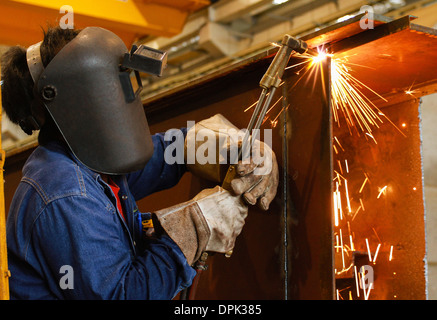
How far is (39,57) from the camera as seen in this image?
6.09ft

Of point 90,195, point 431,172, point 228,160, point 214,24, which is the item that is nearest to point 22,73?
point 90,195

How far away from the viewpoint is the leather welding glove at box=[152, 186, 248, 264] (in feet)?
5.78

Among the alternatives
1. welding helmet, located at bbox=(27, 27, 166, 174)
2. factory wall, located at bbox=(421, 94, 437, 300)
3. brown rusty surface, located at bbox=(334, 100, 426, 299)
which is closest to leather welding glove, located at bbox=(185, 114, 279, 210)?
welding helmet, located at bbox=(27, 27, 166, 174)

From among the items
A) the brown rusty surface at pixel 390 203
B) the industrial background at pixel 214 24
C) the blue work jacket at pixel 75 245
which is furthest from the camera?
the industrial background at pixel 214 24

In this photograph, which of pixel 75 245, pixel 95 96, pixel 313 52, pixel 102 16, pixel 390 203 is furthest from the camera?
pixel 102 16

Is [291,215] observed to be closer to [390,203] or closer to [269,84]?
[269,84]

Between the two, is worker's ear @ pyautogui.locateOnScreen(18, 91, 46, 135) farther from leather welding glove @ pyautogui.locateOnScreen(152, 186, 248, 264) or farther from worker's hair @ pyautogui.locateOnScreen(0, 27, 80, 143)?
leather welding glove @ pyautogui.locateOnScreen(152, 186, 248, 264)

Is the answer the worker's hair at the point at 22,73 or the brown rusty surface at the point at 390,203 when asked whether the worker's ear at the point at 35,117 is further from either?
the brown rusty surface at the point at 390,203

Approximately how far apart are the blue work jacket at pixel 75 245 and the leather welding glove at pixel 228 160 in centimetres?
33

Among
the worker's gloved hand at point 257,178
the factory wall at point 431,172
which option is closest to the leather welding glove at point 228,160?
the worker's gloved hand at point 257,178

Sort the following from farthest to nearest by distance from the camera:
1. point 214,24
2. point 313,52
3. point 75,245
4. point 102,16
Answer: point 214,24 < point 102,16 < point 313,52 < point 75,245

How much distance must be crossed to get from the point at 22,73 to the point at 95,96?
1.13 feet

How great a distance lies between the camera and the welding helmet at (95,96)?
176cm

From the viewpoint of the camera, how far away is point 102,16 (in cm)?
427
